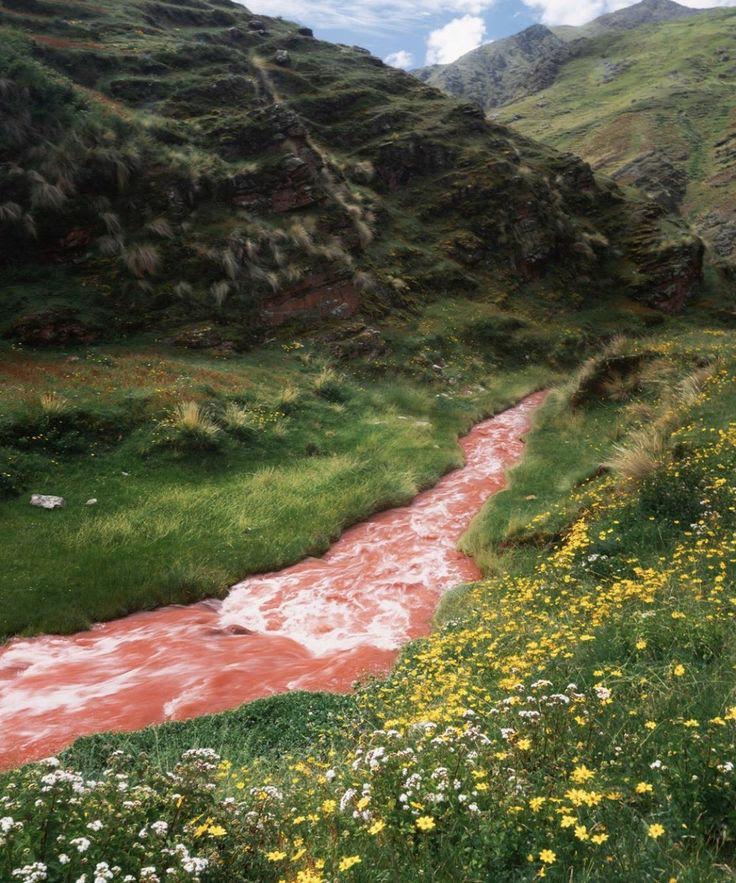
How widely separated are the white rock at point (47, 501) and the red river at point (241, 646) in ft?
10.9

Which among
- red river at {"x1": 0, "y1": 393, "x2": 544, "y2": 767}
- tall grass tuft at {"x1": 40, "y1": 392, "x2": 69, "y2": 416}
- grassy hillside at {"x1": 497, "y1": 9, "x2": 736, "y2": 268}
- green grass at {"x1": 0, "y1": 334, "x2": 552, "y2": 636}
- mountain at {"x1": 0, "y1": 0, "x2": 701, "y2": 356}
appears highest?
grassy hillside at {"x1": 497, "y1": 9, "x2": 736, "y2": 268}

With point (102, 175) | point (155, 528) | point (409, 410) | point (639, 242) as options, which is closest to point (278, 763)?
point (155, 528)

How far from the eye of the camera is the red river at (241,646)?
734 cm

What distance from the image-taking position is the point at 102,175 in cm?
2333

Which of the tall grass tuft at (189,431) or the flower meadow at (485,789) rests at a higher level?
the tall grass tuft at (189,431)

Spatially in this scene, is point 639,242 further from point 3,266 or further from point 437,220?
point 3,266

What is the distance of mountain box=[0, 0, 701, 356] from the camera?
2184cm

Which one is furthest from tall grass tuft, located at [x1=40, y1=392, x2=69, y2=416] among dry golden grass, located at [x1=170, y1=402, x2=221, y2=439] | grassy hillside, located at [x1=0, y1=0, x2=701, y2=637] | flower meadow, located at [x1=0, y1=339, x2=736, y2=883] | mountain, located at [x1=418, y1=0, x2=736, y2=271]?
mountain, located at [x1=418, y1=0, x2=736, y2=271]

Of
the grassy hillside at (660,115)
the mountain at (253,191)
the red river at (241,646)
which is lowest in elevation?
the red river at (241,646)

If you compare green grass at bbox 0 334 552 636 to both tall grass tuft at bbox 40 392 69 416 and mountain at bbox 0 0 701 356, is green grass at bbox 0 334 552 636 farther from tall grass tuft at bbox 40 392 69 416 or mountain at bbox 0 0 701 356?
mountain at bbox 0 0 701 356

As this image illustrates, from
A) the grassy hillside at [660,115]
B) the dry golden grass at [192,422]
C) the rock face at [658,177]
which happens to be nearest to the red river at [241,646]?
the dry golden grass at [192,422]

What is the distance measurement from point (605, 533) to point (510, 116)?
156724mm

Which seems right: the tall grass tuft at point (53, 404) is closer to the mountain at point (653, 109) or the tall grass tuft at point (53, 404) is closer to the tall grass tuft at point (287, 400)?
the tall grass tuft at point (287, 400)

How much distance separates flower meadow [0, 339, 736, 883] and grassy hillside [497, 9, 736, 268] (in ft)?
160
